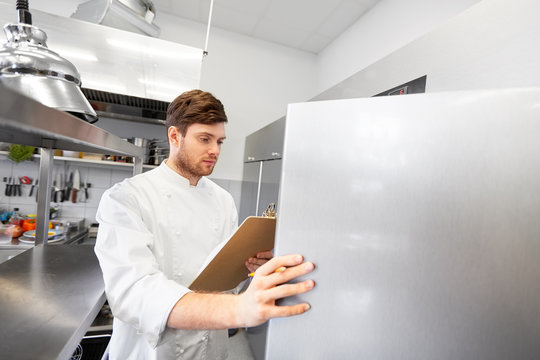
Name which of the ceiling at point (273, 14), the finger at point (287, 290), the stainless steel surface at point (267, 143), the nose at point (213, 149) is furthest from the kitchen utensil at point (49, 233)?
the finger at point (287, 290)

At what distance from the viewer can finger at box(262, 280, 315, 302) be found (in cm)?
41

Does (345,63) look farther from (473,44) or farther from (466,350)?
(466,350)

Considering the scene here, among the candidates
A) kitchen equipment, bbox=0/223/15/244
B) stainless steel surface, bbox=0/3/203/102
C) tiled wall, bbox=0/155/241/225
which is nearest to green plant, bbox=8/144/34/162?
tiled wall, bbox=0/155/241/225

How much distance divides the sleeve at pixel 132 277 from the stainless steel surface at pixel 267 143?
1412 millimetres

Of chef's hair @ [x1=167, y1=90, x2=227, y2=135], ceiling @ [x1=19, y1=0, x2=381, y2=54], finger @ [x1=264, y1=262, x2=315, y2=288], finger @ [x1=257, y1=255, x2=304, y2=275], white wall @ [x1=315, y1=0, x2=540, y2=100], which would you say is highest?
ceiling @ [x1=19, y1=0, x2=381, y2=54]

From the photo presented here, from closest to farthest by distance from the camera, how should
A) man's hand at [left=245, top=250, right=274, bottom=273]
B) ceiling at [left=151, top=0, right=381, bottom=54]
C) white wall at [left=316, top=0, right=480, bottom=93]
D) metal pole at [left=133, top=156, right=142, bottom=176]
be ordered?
man's hand at [left=245, top=250, right=274, bottom=273] → metal pole at [left=133, top=156, right=142, bottom=176] → white wall at [left=316, top=0, right=480, bottom=93] → ceiling at [left=151, top=0, right=381, bottom=54]

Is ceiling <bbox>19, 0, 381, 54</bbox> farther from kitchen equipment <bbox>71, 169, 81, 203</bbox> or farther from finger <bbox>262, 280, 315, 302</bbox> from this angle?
finger <bbox>262, 280, 315, 302</bbox>

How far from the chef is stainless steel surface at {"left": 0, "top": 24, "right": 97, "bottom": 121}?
31 cm

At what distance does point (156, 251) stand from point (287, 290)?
0.67 m

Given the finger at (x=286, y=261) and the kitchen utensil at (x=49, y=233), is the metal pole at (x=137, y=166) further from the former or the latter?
the kitchen utensil at (x=49, y=233)

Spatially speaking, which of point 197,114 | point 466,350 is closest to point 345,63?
point 197,114

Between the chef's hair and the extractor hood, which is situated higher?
the extractor hood

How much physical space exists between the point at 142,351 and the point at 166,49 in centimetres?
206

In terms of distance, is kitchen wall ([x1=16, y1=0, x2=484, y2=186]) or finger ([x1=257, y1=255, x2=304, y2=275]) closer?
finger ([x1=257, y1=255, x2=304, y2=275])
